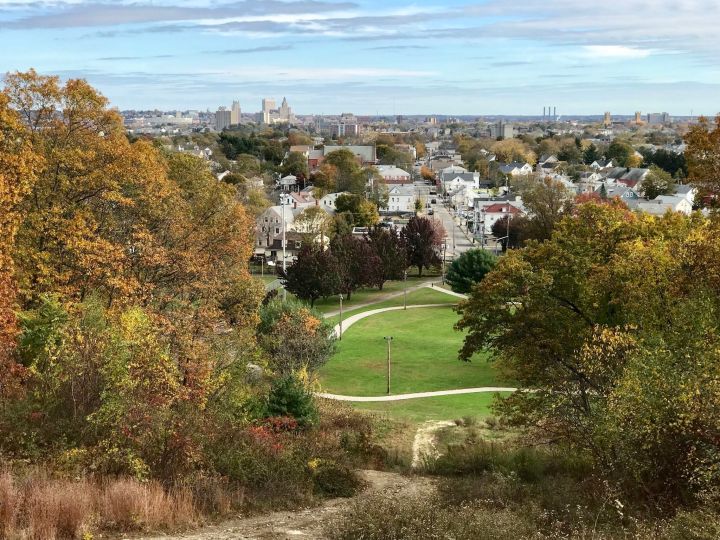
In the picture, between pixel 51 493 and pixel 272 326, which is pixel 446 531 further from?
pixel 272 326

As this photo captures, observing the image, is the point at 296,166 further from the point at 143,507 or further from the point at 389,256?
the point at 143,507

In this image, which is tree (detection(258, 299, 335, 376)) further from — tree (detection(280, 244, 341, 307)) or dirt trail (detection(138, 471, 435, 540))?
tree (detection(280, 244, 341, 307))

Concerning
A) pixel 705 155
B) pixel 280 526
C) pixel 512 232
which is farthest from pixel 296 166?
pixel 280 526

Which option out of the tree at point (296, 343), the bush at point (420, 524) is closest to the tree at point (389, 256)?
the tree at point (296, 343)

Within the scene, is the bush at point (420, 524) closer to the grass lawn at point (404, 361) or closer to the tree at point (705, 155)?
the tree at point (705, 155)

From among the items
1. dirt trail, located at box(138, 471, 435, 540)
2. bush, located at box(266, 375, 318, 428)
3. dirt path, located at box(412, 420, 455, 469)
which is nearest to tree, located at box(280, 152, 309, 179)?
dirt path, located at box(412, 420, 455, 469)

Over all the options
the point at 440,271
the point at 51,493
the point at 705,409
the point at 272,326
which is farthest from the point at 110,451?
the point at 440,271
